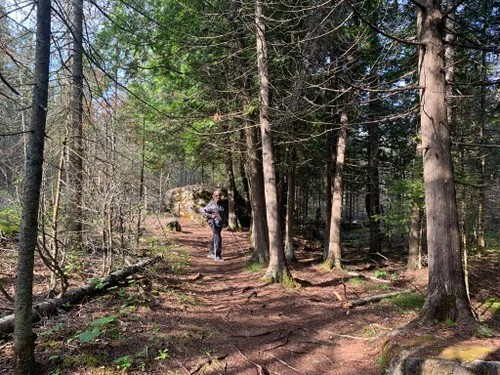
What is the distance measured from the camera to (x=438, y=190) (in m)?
4.55

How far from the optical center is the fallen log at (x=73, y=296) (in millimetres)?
3742

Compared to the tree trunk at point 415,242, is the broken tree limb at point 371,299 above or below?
below

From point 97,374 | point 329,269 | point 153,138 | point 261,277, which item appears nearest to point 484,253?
point 329,269

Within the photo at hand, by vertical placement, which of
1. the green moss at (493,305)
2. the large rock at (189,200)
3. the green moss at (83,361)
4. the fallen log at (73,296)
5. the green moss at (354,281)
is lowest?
the green moss at (493,305)

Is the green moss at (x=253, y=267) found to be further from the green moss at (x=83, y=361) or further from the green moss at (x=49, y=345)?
the green moss at (x=49, y=345)

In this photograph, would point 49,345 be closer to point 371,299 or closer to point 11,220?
point 11,220

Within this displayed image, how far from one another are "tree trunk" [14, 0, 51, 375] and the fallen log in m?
0.41

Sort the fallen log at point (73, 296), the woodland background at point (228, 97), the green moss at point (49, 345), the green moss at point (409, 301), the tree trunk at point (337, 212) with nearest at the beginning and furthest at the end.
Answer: the green moss at point (49, 345), the fallen log at point (73, 296), the woodland background at point (228, 97), the green moss at point (409, 301), the tree trunk at point (337, 212)

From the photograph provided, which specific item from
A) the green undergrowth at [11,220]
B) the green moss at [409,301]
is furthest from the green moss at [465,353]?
the green undergrowth at [11,220]

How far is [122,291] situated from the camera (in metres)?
5.67

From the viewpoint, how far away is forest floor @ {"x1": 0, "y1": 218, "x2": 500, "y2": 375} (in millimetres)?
3658

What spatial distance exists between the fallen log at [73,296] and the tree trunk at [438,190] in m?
5.08

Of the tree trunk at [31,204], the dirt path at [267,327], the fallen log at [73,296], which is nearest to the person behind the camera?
the tree trunk at [31,204]

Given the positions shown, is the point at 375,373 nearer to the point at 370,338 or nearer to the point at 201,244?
the point at 370,338
